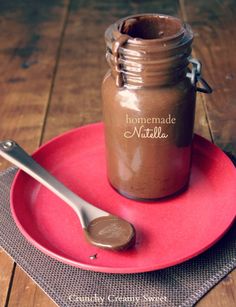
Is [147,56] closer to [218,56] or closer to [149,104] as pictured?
[149,104]

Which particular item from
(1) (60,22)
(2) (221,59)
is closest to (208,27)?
(2) (221,59)

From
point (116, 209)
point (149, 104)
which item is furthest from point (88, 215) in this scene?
point (149, 104)

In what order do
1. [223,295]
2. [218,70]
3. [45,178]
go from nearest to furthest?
[223,295], [45,178], [218,70]

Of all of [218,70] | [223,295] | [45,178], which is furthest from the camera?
[218,70]

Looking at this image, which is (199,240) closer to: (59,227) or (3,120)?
(59,227)

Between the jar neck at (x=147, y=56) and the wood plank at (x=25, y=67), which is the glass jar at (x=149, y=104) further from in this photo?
the wood plank at (x=25, y=67)

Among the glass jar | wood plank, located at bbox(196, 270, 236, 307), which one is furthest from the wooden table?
the glass jar

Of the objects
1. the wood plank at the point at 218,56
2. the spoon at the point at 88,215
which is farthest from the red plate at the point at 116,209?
the wood plank at the point at 218,56
